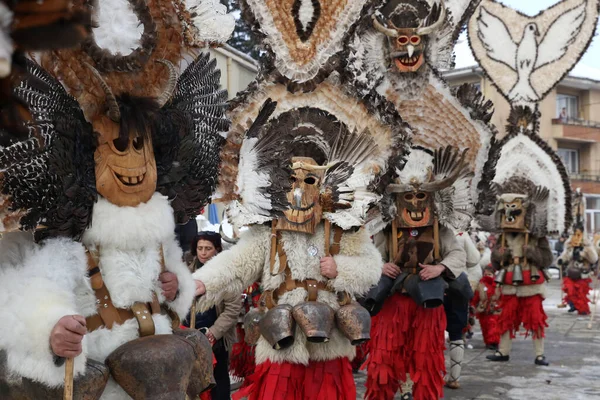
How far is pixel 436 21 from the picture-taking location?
6.36 metres

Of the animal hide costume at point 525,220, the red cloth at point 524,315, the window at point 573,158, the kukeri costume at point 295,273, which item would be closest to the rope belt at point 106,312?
the kukeri costume at point 295,273

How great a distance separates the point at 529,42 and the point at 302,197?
590 cm

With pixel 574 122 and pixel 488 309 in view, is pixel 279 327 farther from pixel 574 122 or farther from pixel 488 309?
pixel 574 122

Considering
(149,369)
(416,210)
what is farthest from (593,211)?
(149,369)

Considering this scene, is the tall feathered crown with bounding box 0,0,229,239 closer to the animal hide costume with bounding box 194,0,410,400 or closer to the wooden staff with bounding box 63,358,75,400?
the wooden staff with bounding box 63,358,75,400

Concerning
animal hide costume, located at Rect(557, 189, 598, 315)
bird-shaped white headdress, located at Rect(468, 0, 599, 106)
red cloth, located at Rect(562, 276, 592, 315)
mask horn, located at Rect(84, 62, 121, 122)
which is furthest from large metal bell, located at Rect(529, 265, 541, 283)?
mask horn, located at Rect(84, 62, 121, 122)

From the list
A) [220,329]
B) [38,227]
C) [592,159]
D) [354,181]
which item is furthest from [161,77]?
[592,159]

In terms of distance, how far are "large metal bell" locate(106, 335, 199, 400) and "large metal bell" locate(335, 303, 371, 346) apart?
161 centimetres

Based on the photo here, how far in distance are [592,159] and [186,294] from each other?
31239mm

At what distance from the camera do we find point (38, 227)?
286cm

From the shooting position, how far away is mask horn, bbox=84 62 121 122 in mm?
2881

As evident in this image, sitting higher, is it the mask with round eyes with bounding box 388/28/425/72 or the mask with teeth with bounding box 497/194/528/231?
the mask with round eyes with bounding box 388/28/425/72

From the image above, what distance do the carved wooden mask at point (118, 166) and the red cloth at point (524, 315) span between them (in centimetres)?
637

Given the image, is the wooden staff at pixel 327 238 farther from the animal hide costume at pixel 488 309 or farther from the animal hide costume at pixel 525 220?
the animal hide costume at pixel 488 309
